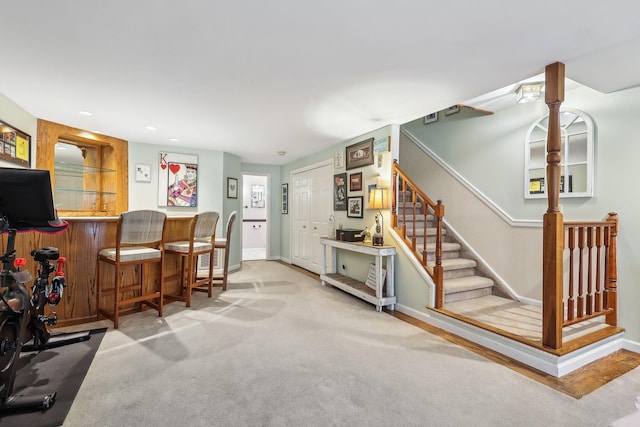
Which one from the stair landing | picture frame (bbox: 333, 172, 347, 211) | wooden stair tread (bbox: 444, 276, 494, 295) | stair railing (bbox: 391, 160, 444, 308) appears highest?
picture frame (bbox: 333, 172, 347, 211)

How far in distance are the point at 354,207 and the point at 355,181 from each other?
1.26ft

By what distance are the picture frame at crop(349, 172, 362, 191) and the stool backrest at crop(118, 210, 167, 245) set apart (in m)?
2.55

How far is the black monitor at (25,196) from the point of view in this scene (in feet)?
5.24

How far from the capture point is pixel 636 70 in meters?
2.26

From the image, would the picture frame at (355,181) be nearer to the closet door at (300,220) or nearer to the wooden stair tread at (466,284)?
the closet door at (300,220)

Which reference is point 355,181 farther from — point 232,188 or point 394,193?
point 232,188

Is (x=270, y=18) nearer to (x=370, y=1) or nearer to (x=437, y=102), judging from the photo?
(x=370, y=1)

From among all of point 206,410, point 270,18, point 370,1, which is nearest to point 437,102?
point 370,1

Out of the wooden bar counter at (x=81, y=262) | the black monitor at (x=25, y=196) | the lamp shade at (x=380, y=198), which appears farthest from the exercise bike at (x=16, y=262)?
the lamp shade at (x=380, y=198)

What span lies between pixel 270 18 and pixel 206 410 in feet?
7.42

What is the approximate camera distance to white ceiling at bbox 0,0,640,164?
164cm

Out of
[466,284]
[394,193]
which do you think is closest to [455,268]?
[466,284]

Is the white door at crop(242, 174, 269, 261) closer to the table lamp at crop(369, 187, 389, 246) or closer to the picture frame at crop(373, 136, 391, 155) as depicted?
the picture frame at crop(373, 136, 391, 155)

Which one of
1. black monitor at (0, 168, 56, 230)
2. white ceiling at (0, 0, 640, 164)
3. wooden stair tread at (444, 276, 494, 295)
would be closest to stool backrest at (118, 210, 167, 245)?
black monitor at (0, 168, 56, 230)
